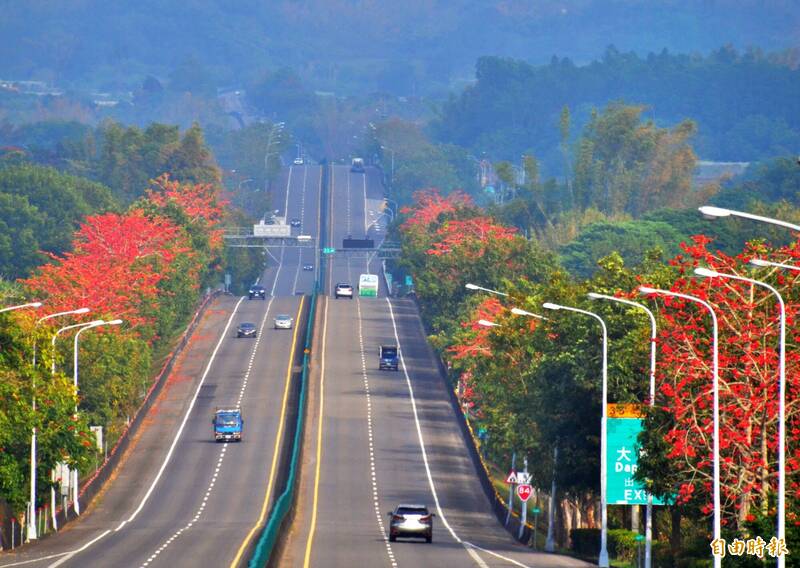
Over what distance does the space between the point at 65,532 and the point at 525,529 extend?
63.4 ft

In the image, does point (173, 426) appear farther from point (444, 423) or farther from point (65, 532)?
point (65, 532)

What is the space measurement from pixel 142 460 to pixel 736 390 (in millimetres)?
57118

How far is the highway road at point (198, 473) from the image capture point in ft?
214

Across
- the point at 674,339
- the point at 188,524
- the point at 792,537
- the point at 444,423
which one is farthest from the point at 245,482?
the point at 792,537

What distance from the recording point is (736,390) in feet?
173

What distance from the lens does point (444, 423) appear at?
11675 cm

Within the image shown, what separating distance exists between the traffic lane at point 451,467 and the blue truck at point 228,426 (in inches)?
438

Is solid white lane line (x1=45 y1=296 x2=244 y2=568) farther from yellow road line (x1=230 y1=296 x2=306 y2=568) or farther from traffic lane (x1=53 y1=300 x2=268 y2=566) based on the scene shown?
yellow road line (x1=230 y1=296 x2=306 y2=568)

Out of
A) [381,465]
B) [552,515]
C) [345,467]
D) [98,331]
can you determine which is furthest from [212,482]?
[552,515]

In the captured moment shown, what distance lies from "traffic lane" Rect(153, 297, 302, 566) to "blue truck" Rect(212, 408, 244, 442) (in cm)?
66

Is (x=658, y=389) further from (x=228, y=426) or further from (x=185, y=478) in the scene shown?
(x=228, y=426)

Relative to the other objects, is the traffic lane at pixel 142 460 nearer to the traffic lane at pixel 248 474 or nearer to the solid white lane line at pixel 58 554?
the solid white lane line at pixel 58 554

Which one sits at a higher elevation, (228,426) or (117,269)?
(117,269)

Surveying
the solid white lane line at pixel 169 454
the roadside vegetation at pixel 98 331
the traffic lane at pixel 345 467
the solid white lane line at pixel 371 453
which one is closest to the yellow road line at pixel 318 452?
the traffic lane at pixel 345 467
